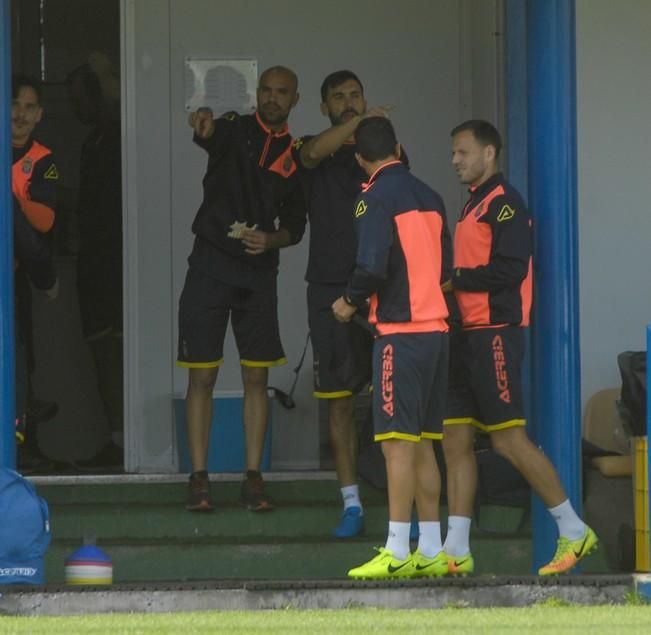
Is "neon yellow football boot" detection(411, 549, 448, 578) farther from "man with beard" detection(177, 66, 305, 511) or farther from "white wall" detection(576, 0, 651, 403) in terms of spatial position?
"white wall" detection(576, 0, 651, 403)

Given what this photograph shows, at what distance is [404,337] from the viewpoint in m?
7.29

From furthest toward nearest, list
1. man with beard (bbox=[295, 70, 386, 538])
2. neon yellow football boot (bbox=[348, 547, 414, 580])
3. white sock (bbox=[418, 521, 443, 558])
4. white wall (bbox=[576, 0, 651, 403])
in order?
white wall (bbox=[576, 0, 651, 403]) → man with beard (bbox=[295, 70, 386, 538]) → white sock (bbox=[418, 521, 443, 558]) → neon yellow football boot (bbox=[348, 547, 414, 580])

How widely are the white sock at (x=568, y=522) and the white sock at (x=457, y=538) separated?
14.5 inches

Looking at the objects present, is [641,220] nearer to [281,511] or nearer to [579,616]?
[281,511]

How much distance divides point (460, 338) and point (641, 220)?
2013 millimetres

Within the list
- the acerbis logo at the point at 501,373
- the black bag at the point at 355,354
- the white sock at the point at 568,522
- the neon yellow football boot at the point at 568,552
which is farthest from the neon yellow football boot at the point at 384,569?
the black bag at the point at 355,354

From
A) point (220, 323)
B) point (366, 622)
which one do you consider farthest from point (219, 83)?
point (366, 622)

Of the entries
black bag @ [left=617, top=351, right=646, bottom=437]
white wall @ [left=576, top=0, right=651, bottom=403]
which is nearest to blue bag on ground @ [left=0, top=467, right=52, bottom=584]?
black bag @ [left=617, top=351, right=646, bottom=437]

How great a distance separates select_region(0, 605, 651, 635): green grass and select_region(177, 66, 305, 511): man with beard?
196 centimetres

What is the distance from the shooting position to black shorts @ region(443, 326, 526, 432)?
7.54 metres

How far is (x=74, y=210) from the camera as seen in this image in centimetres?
1060

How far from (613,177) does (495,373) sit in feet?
7.10

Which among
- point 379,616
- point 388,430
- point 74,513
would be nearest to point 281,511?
point 74,513

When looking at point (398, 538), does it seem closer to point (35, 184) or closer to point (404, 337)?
point (404, 337)
